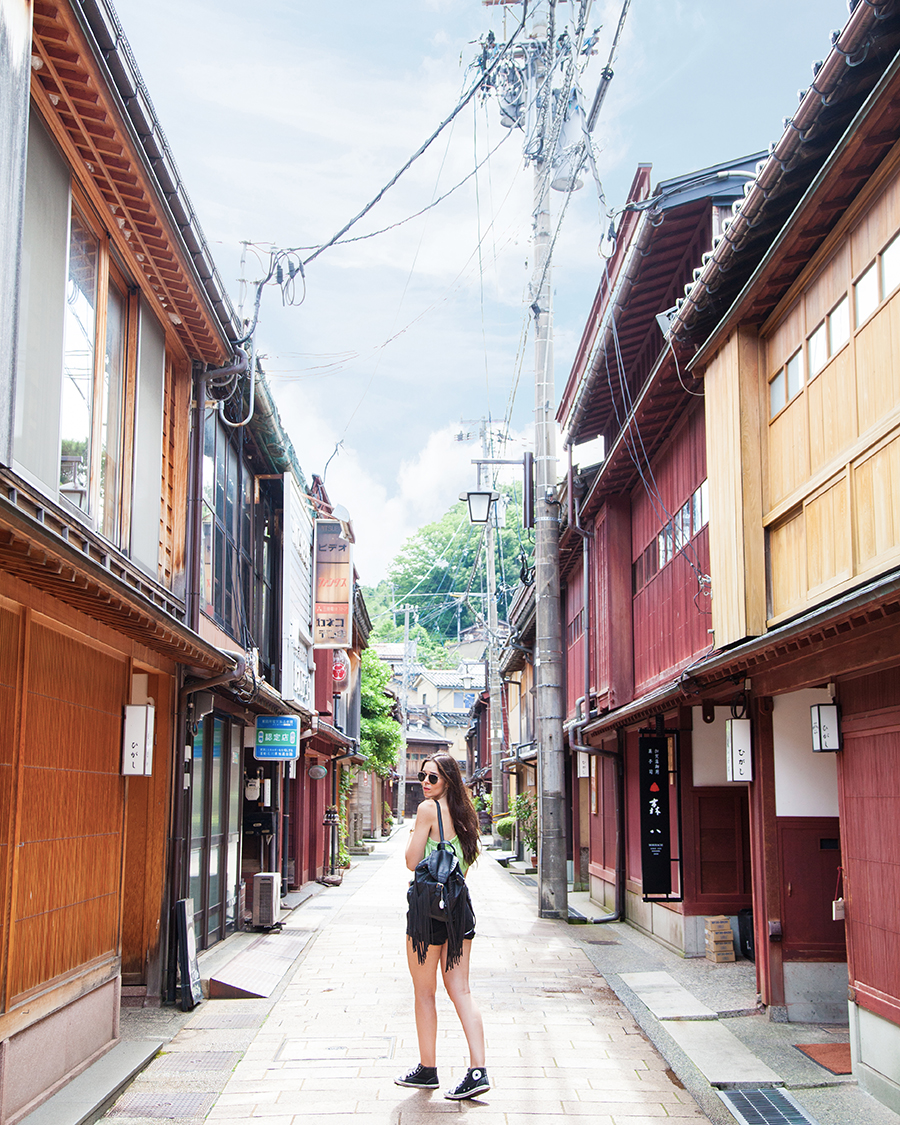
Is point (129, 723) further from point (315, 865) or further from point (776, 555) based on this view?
point (315, 865)

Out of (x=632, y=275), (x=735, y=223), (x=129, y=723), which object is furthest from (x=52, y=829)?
(x=632, y=275)

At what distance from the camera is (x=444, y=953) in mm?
6879

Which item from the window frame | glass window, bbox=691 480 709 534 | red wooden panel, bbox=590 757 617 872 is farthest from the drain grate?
red wooden panel, bbox=590 757 617 872

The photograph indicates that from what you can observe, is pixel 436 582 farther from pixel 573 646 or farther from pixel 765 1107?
pixel 765 1107

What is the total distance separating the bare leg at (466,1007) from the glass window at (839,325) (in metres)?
5.19

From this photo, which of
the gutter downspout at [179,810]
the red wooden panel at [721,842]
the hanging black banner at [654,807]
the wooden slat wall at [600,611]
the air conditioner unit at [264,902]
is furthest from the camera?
the wooden slat wall at [600,611]

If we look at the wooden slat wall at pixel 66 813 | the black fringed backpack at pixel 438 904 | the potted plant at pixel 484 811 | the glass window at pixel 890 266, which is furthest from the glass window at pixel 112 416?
the potted plant at pixel 484 811

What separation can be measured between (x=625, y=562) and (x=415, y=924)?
37.2 feet

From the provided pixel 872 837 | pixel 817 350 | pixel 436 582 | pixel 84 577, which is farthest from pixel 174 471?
pixel 436 582

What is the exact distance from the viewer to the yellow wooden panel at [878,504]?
6.93 m

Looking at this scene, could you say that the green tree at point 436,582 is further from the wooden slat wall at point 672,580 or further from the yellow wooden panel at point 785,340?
the yellow wooden panel at point 785,340

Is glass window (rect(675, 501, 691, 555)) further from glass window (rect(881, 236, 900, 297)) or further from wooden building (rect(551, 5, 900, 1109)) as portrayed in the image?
glass window (rect(881, 236, 900, 297))

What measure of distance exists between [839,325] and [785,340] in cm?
127

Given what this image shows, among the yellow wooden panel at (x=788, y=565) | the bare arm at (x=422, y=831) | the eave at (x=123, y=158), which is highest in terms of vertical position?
the eave at (x=123, y=158)
